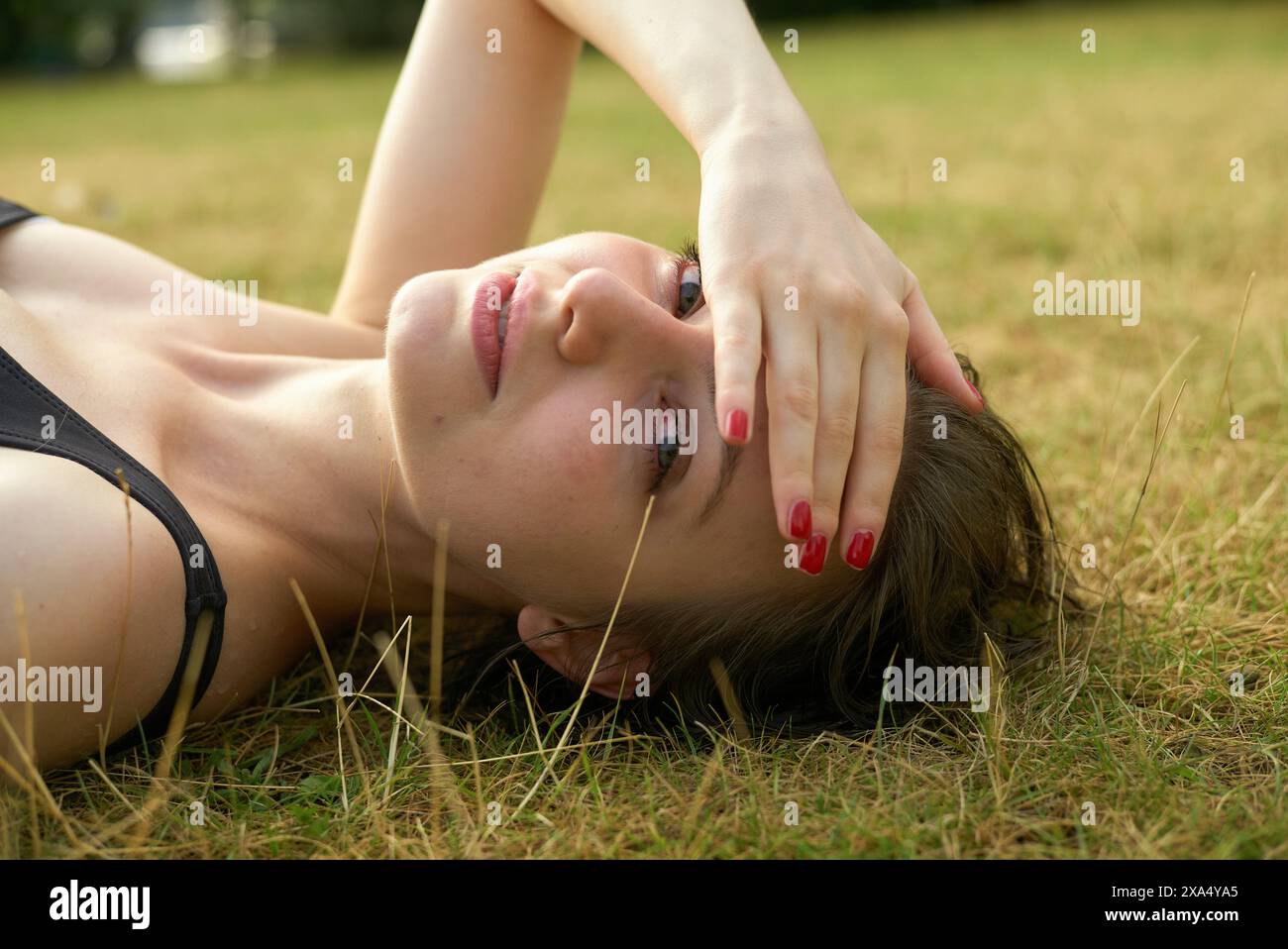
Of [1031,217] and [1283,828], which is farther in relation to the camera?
[1031,217]

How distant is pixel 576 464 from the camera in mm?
1880

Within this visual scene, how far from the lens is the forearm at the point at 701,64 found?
2104 mm

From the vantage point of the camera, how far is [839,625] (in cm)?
215

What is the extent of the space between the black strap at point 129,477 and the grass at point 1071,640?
0.51ft

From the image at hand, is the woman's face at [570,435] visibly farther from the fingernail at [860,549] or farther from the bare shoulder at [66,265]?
the bare shoulder at [66,265]

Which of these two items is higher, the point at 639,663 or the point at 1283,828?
the point at 639,663

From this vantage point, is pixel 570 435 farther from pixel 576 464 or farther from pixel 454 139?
pixel 454 139

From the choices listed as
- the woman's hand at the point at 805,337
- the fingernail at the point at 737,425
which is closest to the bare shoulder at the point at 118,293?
the woman's hand at the point at 805,337

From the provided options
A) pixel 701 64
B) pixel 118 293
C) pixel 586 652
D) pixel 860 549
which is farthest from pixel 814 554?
pixel 118 293

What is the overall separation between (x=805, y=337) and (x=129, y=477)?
112 centimetres

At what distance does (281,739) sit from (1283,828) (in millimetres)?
1619
